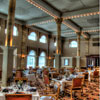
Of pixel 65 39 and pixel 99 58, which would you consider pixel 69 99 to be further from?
pixel 65 39

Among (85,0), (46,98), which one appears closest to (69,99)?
(46,98)

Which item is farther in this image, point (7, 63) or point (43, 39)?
point (43, 39)

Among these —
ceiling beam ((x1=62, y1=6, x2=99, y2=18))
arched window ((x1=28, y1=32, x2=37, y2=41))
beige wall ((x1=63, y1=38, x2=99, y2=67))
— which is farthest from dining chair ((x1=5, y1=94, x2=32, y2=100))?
beige wall ((x1=63, y1=38, x2=99, y2=67))

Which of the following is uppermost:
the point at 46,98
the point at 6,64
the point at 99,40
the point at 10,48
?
the point at 99,40

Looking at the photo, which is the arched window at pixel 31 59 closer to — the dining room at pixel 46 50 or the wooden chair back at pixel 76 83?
the dining room at pixel 46 50

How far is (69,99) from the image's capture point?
568cm

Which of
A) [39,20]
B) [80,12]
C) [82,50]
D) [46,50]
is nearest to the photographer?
[80,12]

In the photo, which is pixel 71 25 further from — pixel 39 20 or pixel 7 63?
pixel 7 63

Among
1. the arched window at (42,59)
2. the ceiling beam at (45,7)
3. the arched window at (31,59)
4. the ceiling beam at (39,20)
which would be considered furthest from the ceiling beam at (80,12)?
the arched window at (42,59)

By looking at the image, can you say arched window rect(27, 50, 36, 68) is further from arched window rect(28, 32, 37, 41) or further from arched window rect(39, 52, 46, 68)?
arched window rect(28, 32, 37, 41)

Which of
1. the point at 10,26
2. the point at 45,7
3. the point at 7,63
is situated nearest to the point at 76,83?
the point at 7,63

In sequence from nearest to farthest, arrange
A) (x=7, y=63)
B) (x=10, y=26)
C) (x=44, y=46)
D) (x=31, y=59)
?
(x=7, y=63)
(x=10, y=26)
(x=31, y=59)
(x=44, y=46)

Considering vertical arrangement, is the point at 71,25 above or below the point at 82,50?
above

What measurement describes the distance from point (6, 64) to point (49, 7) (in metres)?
6.13
